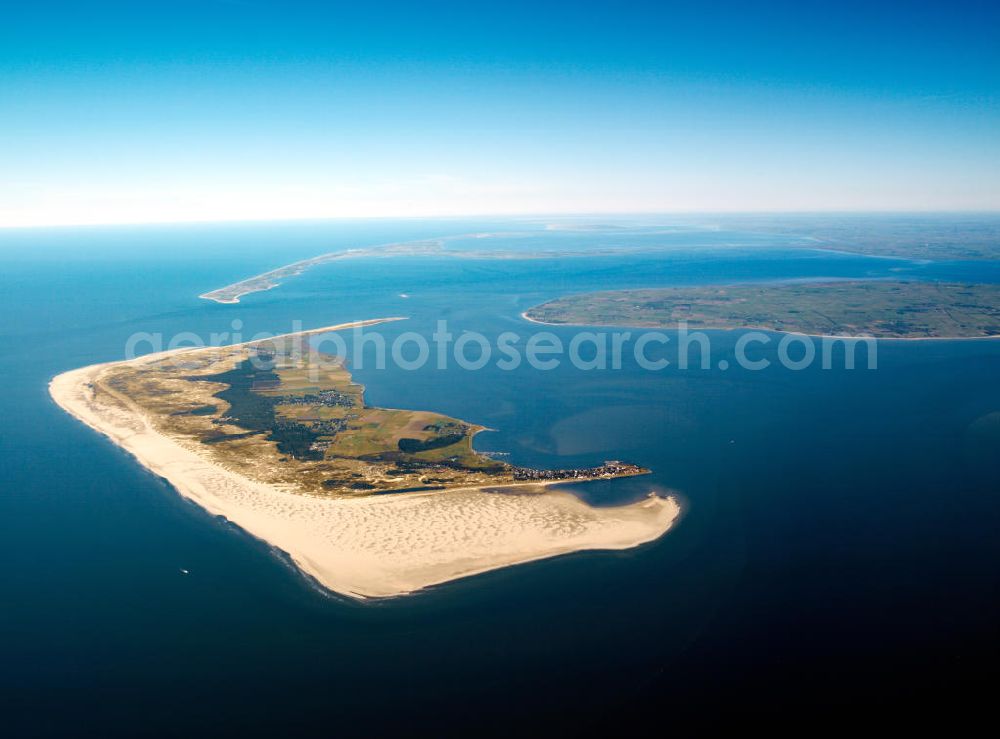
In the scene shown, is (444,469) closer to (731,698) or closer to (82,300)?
(731,698)

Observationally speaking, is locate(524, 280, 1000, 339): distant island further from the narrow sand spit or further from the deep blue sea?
the narrow sand spit

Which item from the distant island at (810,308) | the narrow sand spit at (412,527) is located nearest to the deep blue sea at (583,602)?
the narrow sand spit at (412,527)

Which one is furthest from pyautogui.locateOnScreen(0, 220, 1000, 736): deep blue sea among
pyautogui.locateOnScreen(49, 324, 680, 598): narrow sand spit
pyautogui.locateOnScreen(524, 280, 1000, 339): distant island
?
pyautogui.locateOnScreen(524, 280, 1000, 339): distant island

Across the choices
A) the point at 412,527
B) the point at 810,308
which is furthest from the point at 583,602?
the point at 810,308

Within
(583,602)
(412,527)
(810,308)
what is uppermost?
(810,308)

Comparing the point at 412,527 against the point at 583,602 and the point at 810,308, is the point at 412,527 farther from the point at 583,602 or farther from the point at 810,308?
the point at 810,308

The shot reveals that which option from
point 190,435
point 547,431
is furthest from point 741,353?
point 190,435
